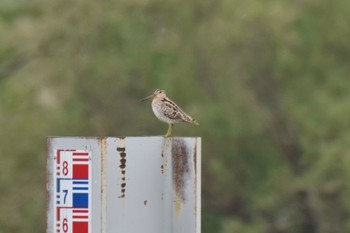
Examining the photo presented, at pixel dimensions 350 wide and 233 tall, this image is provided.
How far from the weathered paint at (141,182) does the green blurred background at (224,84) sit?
72.3 feet

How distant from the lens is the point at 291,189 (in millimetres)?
28625

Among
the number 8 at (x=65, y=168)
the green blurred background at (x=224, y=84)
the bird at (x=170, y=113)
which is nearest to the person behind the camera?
the number 8 at (x=65, y=168)

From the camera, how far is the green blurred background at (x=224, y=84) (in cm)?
2842

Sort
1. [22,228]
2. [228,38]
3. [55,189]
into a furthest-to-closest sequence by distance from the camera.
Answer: [228,38] → [22,228] → [55,189]

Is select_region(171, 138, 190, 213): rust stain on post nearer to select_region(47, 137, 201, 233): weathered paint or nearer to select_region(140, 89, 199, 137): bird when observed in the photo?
select_region(47, 137, 201, 233): weathered paint

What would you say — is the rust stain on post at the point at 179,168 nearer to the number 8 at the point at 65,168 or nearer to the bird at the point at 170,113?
the number 8 at the point at 65,168

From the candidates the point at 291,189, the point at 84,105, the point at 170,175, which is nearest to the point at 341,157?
the point at 291,189

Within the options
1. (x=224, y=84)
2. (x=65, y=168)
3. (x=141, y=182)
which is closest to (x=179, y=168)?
(x=141, y=182)

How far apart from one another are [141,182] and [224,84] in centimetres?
2324

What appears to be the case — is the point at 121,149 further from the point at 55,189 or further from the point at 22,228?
the point at 22,228

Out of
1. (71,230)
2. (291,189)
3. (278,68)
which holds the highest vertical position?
(278,68)

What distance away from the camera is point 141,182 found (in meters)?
5.89

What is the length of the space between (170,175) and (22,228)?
19490 mm


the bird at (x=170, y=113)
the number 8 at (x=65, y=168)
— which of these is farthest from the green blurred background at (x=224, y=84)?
the number 8 at (x=65, y=168)
